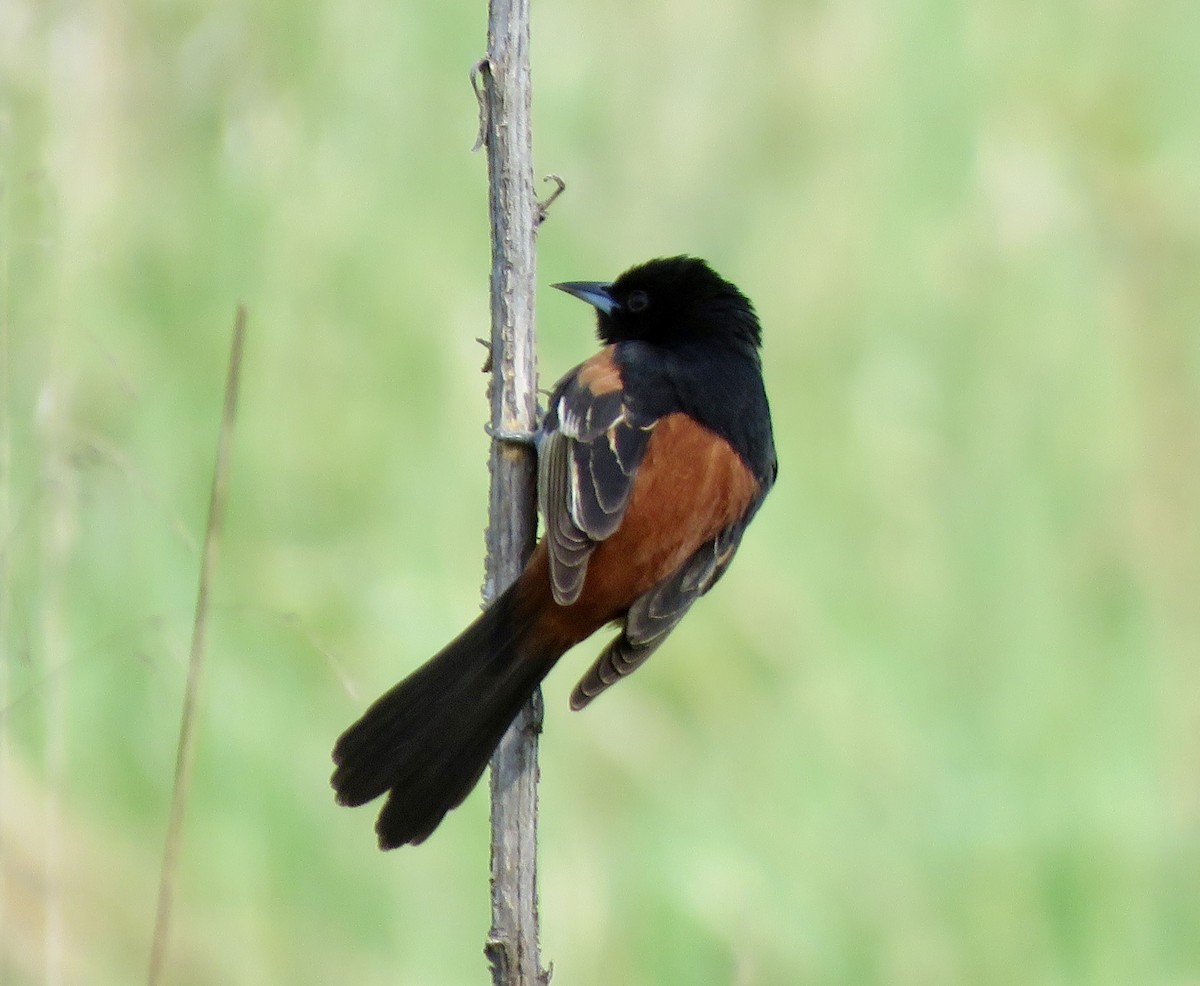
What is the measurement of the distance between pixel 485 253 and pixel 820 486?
129cm

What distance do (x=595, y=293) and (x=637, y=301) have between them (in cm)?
12

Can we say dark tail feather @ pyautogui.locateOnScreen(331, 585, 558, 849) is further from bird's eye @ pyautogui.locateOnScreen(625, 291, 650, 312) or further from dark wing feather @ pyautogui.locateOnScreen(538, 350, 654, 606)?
bird's eye @ pyautogui.locateOnScreen(625, 291, 650, 312)

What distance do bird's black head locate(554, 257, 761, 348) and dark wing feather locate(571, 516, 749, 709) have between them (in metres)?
0.90

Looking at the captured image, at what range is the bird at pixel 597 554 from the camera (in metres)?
3.12

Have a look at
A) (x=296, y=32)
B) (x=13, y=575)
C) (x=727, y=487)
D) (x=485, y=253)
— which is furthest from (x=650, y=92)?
(x=13, y=575)

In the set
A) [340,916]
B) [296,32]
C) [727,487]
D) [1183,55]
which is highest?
[1183,55]

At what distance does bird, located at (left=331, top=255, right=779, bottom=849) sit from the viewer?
3.12 metres

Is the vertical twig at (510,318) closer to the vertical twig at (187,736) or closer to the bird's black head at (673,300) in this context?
the vertical twig at (187,736)

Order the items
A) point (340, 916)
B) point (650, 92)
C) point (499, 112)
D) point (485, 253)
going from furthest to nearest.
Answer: point (650, 92)
point (485, 253)
point (340, 916)
point (499, 112)

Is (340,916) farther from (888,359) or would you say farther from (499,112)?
(888,359)

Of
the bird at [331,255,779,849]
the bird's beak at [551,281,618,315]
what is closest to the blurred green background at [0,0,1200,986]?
the bird's beak at [551,281,618,315]

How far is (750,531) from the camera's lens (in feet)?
16.3

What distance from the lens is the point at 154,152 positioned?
184 inches

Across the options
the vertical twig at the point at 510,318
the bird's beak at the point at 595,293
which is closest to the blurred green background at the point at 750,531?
the bird's beak at the point at 595,293
